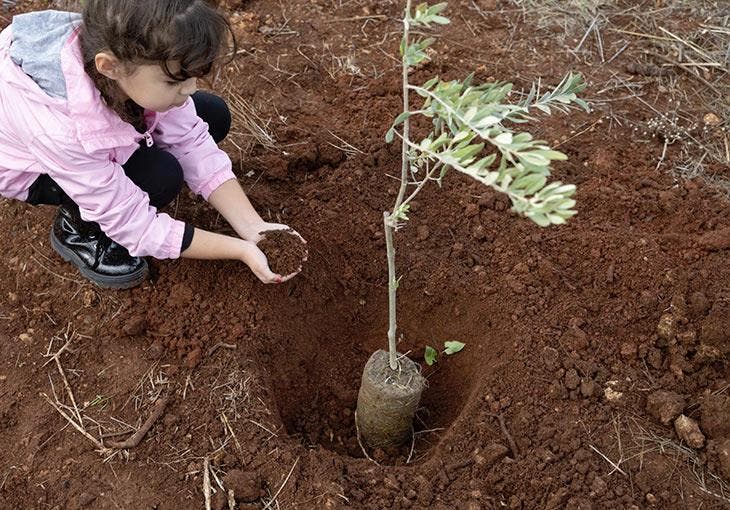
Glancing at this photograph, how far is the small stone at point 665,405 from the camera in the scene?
2.04 m

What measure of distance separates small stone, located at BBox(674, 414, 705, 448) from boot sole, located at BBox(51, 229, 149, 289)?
1728 mm

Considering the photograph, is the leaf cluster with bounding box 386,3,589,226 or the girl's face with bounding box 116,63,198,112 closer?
the leaf cluster with bounding box 386,3,589,226

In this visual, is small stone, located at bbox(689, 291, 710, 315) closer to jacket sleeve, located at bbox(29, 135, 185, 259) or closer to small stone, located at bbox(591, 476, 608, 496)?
small stone, located at bbox(591, 476, 608, 496)

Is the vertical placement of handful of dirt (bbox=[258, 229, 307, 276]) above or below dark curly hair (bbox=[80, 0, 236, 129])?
below

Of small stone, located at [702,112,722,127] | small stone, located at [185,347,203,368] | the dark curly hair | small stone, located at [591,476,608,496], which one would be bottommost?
small stone, located at [185,347,203,368]

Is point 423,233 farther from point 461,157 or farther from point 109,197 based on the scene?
point 461,157

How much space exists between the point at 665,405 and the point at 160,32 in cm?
169

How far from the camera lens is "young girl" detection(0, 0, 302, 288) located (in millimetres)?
1811

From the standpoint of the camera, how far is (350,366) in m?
2.52

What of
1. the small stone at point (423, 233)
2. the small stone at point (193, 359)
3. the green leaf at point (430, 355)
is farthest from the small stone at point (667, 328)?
the small stone at point (193, 359)

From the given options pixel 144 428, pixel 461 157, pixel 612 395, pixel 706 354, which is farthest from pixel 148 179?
pixel 706 354

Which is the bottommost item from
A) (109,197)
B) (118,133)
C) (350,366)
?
(350,366)

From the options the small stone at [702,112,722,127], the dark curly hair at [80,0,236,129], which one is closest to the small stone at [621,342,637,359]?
the small stone at [702,112,722,127]

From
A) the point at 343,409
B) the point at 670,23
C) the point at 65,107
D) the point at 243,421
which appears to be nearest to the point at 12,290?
the point at 65,107
